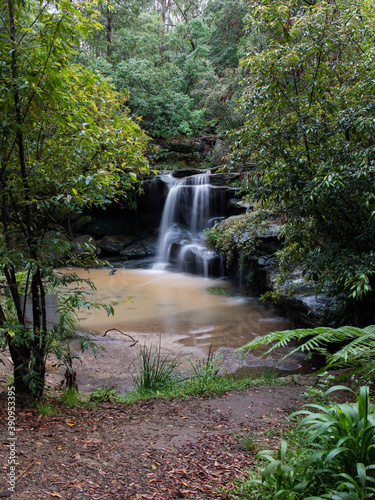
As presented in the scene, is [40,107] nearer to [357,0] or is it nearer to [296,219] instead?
[296,219]

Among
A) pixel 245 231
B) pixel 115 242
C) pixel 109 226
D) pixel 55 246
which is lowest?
pixel 115 242

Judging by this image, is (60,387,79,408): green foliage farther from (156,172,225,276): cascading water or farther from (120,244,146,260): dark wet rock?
(120,244,146,260): dark wet rock

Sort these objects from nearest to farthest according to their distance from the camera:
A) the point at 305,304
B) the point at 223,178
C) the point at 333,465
Result: the point at 333,465, the point at 305,304, the point at 223,178

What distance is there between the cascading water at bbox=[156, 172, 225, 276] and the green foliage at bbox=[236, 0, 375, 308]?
8.78m

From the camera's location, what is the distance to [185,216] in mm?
16094

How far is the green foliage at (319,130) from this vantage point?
4.34 meters

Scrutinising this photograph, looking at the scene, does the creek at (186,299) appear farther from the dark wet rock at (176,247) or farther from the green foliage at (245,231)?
the green foliage at (245,231)

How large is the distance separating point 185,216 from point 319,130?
1161 centimetres

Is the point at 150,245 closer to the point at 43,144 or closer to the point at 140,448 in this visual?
the point at 43,144

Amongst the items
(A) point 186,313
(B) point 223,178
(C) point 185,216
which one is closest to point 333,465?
(A) point 186,313

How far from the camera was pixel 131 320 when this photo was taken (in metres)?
7.81

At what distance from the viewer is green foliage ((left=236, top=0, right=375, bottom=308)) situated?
4.34 m

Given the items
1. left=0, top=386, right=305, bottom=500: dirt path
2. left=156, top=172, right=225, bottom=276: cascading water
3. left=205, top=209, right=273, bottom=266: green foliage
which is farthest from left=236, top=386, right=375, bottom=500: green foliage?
left=156, top=172, right=225, bottom=276: cascading water

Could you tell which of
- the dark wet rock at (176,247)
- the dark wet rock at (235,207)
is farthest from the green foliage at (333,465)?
the dark wet rock at (176,247)
